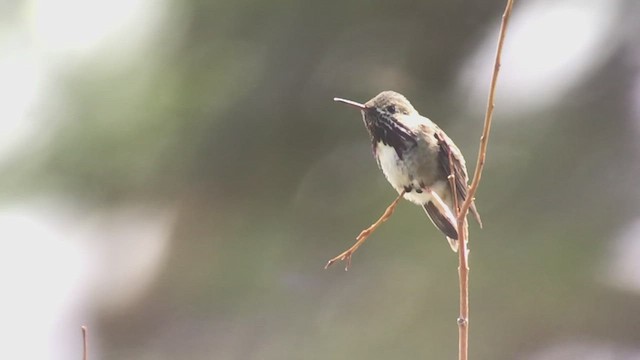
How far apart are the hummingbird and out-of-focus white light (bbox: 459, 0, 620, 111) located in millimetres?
1115

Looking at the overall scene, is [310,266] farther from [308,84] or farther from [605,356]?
[605,356]

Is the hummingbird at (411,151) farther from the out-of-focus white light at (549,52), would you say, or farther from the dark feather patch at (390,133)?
the out-of-focus white light at (549,52)

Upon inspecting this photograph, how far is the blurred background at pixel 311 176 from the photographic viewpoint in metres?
2.56

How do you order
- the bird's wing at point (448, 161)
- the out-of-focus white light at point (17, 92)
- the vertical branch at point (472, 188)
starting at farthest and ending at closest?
the out-of-focus white light at point (17, 92) → the bird's wing at point (448, 161) → the vertical branch at point (472, 188)

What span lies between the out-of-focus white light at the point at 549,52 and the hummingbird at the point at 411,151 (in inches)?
43.9

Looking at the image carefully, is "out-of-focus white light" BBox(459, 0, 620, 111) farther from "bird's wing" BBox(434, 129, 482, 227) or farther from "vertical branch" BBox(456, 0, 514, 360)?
"vertical branch" BBox(456, 0, 514, 360)

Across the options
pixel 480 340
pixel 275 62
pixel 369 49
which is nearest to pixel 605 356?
pixel 480 340

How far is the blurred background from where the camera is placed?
2561 millimetres

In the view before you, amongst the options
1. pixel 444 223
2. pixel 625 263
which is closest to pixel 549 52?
pixel 625 263

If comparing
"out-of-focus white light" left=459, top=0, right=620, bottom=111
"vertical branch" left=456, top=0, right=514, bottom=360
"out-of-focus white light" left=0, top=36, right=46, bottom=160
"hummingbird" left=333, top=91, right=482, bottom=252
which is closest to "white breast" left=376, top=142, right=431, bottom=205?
"hummingbird" left=333, top=91, right=482, bottom=252

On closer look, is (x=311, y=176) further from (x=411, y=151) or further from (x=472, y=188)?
(x=472, y=188)

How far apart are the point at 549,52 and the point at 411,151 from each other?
48.2 inches

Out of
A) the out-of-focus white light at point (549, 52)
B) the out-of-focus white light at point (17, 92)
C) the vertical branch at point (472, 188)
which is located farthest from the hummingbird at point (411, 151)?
the out-of-focus white light at point (17, 92)

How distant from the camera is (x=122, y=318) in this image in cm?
286
